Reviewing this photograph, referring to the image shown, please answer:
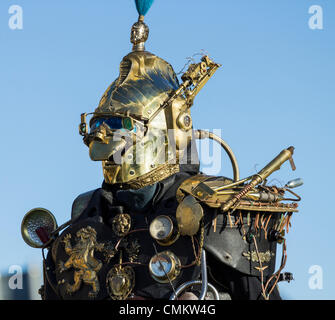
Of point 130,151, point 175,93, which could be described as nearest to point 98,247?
point 130,151

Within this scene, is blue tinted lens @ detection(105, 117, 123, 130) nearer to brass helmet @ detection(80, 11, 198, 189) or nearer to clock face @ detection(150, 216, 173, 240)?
brass helmet @ detection(80, 11, 198, 189)

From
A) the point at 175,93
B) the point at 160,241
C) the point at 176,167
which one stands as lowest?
the point at 160,241

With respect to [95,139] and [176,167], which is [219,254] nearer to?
[176,167]

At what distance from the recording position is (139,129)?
1148 cm

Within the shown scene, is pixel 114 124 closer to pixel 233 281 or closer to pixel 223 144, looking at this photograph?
pixel 223 144

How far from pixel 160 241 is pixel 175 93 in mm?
1897

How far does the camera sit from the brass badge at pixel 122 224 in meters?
11.5

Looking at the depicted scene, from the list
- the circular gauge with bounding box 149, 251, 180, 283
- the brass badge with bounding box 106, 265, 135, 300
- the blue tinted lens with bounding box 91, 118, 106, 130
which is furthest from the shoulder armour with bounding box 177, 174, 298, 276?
the blue tinted lens with bounding box 91, 118, 106, 130

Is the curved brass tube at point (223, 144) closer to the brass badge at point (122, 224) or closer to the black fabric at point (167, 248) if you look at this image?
the black fabric at point (167, 248)

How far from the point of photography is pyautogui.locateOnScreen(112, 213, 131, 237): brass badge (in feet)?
37.8

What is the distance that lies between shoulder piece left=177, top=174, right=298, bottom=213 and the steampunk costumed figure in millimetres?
14

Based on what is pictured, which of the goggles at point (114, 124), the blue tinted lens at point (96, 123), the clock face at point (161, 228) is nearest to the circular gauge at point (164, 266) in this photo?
the clock face at point (161, 228)

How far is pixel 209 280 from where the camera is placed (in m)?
11.1
